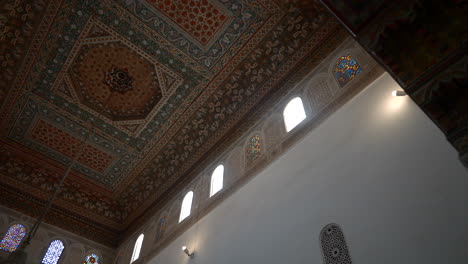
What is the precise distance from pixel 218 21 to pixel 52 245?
566 cm

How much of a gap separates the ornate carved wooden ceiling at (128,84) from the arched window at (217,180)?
0.61 meters

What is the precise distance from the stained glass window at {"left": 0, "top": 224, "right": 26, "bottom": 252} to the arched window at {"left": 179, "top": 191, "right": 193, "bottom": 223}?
340 cm

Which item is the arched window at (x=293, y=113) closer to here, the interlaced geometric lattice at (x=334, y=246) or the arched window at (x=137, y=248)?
the interlaced geometric lattice at (x=334, y=246)

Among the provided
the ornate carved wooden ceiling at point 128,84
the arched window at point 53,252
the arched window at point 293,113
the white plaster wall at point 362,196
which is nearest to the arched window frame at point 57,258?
the arched window at point 53,252

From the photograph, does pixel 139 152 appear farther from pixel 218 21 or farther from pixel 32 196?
pixel 218 21

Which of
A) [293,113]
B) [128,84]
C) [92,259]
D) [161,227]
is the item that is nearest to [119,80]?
[128,84]

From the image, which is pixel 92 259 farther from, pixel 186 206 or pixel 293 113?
pixel 293 113

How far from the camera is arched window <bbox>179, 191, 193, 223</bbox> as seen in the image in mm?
5438

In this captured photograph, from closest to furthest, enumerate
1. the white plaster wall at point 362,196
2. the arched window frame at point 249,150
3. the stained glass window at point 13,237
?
the white plaster wall at point 362,196 → the arched window frame at point 249,150 → the stained glass window at point 13,237

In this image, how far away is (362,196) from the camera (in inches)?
104

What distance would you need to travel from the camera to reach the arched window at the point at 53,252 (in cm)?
631

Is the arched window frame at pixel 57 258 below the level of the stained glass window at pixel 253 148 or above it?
below

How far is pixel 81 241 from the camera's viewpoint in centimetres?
701

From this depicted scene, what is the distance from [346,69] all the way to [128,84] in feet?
12.2
